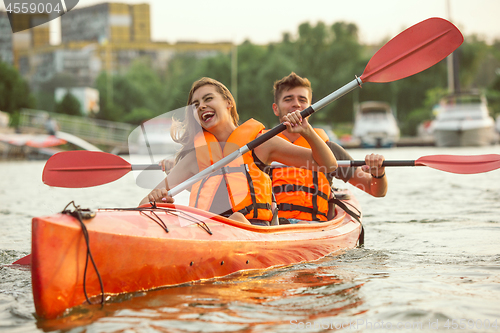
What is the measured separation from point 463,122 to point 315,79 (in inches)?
919

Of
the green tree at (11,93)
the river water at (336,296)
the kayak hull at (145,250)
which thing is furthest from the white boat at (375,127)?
the kayak hull at (145,250)

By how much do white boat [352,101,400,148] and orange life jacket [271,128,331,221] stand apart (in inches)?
822

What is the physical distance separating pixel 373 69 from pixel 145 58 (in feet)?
201

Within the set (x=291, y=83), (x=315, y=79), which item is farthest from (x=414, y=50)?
(x=315, y=79)

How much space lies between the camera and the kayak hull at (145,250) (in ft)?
9.23

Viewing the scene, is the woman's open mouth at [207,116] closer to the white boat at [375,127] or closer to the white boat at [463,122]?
the white boat at [463,122]

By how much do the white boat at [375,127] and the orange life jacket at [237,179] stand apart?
21673mm

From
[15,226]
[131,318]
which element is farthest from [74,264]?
[15,226]

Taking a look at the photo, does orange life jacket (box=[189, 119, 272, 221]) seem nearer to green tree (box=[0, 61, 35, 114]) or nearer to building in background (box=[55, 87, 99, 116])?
green tree (box=[0, 61, 35, 114])

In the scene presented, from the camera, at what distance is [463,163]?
4.84m

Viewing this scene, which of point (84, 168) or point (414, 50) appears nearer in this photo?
point (84, 168)

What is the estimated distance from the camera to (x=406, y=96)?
41.2m

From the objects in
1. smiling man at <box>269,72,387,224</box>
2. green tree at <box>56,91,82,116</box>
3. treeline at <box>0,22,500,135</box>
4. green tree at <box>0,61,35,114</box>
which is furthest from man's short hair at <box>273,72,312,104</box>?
green tree at <box>56,91,82,116</box>

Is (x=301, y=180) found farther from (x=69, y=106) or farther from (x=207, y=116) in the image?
(x=69, y=106)
